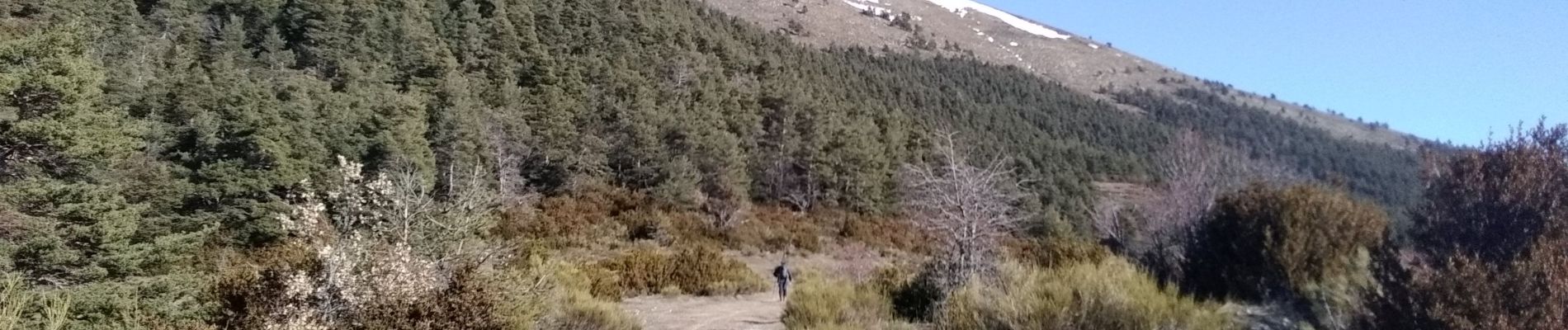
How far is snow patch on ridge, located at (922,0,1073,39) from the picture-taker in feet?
314

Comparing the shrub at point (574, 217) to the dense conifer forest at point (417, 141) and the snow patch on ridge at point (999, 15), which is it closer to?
the dense conifer forest at point (417, 141)

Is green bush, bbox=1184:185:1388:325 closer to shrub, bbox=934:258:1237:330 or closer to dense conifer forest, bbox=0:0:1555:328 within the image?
dense conifer forest, bbox=0:0:1555:328

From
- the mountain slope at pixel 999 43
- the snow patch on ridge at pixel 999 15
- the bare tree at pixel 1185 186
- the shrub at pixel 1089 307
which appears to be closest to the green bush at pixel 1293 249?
the shrub at pixel 1089 307

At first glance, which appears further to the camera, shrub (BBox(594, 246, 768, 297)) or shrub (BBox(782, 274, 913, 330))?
shrub (BBox(594, 246, 768, 297))

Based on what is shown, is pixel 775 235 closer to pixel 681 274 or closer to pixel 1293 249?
pixel 681 274

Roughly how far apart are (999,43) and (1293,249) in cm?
8235

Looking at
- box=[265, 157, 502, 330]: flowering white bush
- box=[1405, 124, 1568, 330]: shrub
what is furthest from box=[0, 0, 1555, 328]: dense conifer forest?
box=[1405, 124, 1568, 330]: shrub

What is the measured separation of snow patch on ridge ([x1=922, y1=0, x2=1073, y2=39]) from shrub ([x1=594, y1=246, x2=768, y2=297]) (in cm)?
8169

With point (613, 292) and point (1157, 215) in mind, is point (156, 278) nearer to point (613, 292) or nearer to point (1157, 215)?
point (613, 292)

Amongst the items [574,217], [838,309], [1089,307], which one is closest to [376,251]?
[838,309]

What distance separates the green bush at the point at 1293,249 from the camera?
548cm

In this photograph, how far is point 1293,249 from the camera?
19.6 feet

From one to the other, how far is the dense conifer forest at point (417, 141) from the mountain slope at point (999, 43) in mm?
12998

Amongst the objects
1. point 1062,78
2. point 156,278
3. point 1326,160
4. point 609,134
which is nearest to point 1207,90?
point 1062,78
